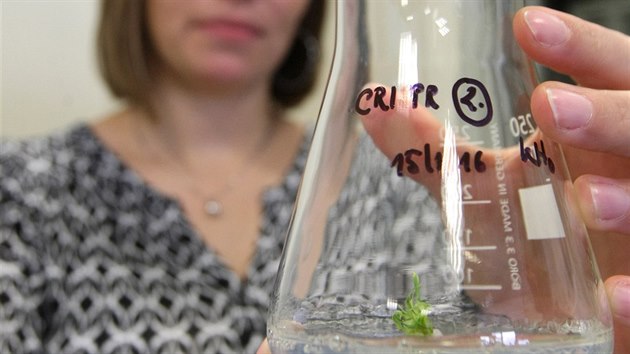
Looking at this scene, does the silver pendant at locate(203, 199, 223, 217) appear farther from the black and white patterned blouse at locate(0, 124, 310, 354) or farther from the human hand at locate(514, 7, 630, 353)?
the human hand at locate(514, 7, 630, 353)

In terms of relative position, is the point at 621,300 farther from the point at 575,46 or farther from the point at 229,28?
the point at 229,28

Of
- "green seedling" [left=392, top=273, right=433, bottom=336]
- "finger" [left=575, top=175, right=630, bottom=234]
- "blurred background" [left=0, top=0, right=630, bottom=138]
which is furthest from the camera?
"blurred background" [left=0, top=0, right=630, bottom=138]

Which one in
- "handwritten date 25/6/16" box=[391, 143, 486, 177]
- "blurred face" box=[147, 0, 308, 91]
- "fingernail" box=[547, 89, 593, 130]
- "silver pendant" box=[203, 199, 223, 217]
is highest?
"blurred face" box=[147, 0, 308, 91]

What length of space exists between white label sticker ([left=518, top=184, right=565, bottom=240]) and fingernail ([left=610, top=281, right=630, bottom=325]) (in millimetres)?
119

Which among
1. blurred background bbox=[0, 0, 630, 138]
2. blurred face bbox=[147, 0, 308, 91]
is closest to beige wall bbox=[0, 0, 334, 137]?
blurred background bbox=[0, 0, 630, 138]

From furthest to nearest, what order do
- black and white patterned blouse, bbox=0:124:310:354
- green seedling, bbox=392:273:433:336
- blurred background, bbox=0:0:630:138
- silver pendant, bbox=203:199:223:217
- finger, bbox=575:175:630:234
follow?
blurred background, bbox=0:0:630:138, silver pendant, bbox=203:199:223:217, black and white patterned blouse, bbox=0:124:310:354, finger, bbox=575:175:630:234, green seedling, bbox=392:273:433:336

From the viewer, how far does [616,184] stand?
391mm

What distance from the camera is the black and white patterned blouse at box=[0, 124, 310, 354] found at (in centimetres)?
82

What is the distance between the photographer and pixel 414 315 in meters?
0.27

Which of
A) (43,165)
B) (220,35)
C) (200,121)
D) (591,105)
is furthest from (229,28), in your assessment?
(591,105)

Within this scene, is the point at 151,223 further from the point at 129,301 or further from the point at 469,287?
the point at 469,287

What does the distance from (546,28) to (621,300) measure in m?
0.17

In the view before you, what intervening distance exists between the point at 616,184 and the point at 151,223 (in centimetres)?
Answer: 66

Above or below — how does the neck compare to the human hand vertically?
above
